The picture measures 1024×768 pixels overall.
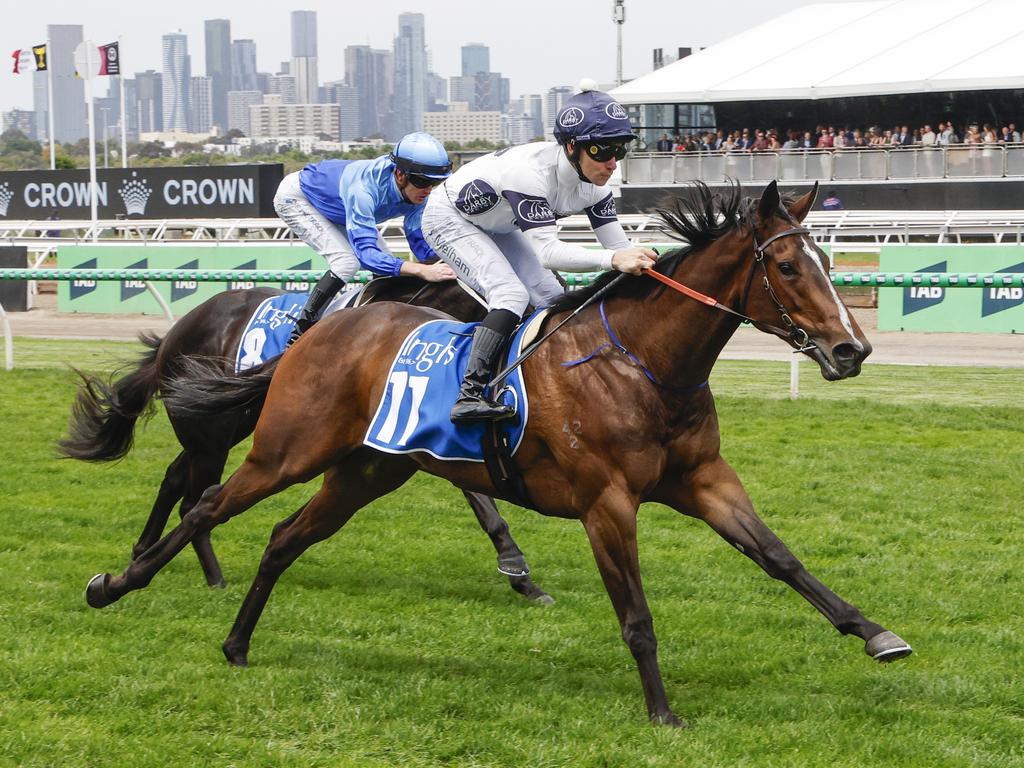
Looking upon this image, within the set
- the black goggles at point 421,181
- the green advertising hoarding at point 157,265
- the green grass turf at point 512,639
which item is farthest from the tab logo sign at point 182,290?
the black goggles at point 421,181

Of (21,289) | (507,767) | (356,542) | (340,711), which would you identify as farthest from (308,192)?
(21,289)

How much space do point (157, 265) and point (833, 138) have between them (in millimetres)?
16037

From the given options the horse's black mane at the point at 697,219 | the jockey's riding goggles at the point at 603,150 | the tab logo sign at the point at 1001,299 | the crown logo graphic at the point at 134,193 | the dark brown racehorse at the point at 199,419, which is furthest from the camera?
the crown logo graphic at the point at 134,193

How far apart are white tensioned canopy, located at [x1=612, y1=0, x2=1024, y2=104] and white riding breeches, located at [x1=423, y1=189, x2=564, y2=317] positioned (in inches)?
1013

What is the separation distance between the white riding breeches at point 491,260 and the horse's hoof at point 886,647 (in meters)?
1.55

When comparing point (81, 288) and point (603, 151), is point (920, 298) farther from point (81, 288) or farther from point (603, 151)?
point (603, 151)

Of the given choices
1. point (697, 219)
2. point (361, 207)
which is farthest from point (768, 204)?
point (361, 207)

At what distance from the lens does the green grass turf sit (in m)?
4.01

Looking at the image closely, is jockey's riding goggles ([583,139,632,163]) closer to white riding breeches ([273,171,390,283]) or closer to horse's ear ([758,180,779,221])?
horse's ear ([758,180,779,221])

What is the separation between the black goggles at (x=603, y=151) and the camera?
4473 millimetres

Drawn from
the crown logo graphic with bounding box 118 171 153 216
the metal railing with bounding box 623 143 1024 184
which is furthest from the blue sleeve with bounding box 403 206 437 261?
the crown logo graphic with bounding box 118 171 153 216

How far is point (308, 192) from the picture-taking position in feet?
22.1

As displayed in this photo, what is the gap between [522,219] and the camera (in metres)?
4.63

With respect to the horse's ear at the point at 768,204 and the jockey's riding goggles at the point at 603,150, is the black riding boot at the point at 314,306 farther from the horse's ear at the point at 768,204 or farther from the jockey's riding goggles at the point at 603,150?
the horse's ear at the point at 768,204
